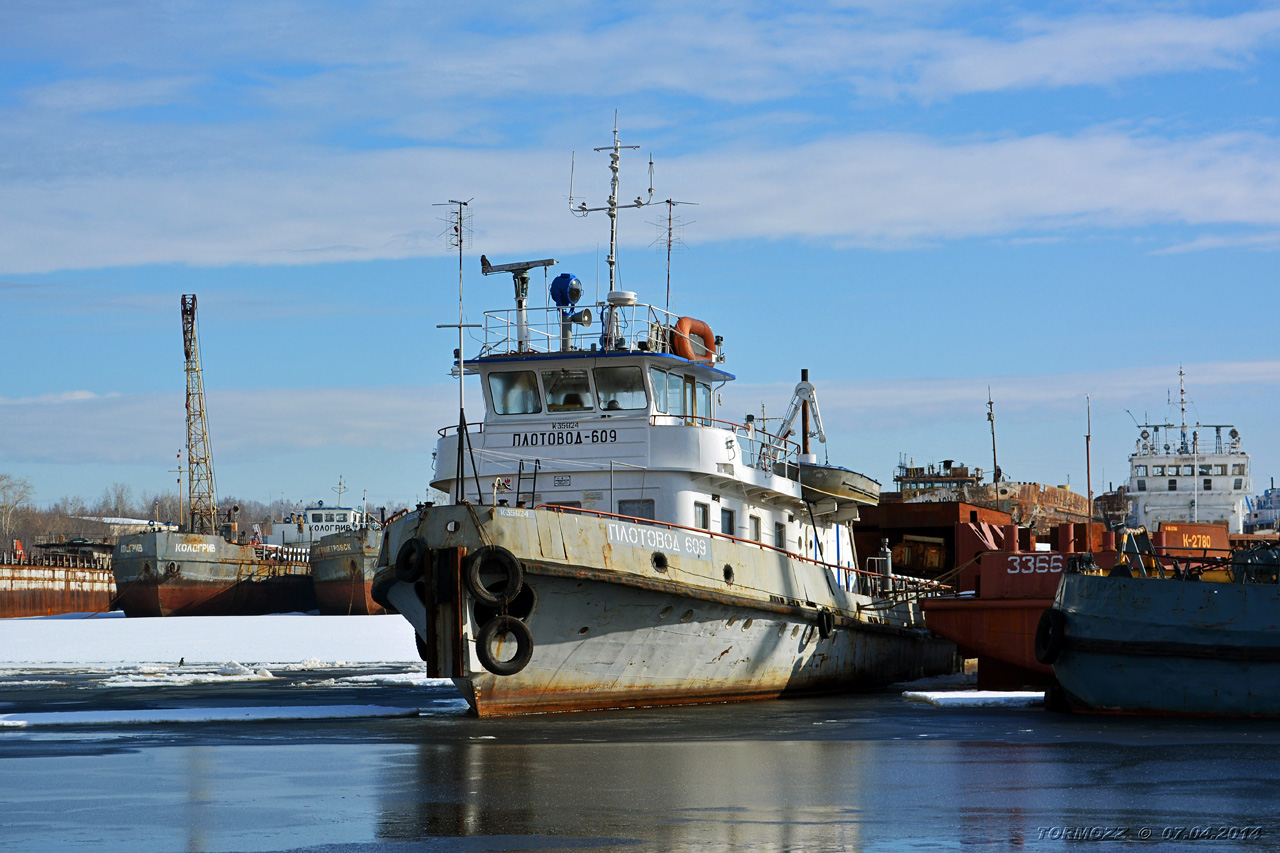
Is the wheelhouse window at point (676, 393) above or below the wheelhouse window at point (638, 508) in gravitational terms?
above

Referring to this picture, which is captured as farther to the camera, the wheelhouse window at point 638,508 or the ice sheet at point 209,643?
the ice sheet at point 209,643

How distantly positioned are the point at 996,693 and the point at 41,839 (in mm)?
13659

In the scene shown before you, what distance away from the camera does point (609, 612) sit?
1669 centimetres

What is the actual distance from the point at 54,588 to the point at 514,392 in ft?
181

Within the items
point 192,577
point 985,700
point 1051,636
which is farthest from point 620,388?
point 192,577

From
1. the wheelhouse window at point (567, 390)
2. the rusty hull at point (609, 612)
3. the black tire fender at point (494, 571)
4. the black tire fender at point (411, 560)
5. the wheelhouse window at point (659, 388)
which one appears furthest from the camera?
the wheelhouse window at point (567, 390)

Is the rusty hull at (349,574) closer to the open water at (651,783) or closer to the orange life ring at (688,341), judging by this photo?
the orange life ring at (688,341)

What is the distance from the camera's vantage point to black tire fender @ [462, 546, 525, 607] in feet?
51.7

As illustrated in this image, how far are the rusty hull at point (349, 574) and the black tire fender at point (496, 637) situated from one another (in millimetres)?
48342

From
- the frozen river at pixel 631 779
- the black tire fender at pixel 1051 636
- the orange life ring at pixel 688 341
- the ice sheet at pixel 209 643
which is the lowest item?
the ice sheet at pixel 209 643

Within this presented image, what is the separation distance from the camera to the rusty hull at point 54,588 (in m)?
63.5

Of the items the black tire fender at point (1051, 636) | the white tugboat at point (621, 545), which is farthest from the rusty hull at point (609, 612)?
the black tire fender at point (1051, 636)

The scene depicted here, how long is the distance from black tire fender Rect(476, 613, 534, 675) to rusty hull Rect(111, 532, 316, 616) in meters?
50.9

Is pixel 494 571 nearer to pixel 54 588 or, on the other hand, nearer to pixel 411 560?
pixel 411 560
